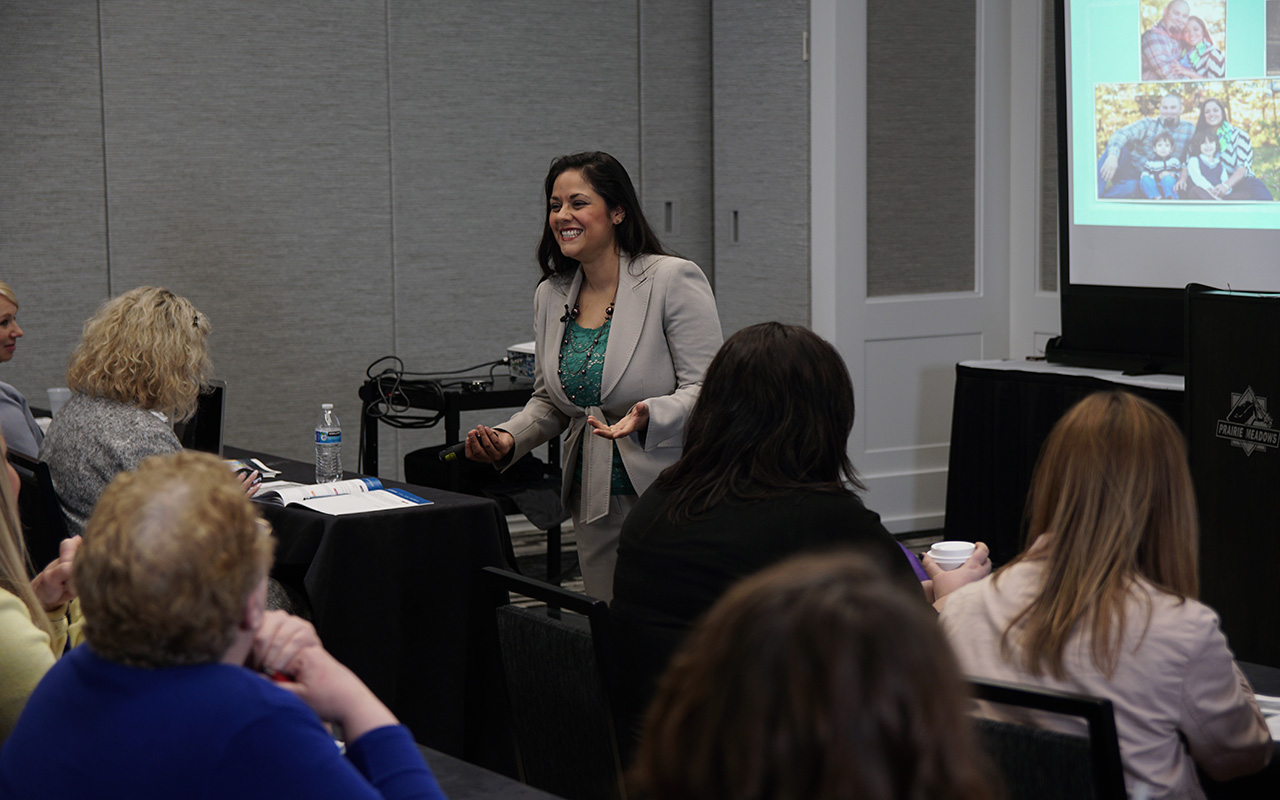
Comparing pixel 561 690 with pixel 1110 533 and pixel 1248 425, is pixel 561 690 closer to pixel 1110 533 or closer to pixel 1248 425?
pixel 1110 533

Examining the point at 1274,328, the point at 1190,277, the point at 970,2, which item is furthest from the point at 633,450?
the point at 970,2

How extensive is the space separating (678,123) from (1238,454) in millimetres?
3401

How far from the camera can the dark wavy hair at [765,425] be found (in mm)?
2012

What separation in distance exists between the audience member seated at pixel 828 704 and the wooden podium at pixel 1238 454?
9.73 ft

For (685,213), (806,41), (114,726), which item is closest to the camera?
(114,726)

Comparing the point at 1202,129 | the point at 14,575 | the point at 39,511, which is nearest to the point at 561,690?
the point at 14,575

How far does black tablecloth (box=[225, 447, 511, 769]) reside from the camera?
9.96 ft

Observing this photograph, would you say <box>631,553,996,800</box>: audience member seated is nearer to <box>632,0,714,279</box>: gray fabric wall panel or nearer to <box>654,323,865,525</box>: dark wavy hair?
<box>654,323,865,525</box>: dark wavy hair

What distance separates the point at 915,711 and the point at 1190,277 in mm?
4506

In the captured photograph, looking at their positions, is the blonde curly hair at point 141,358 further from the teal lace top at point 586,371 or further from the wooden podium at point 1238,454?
the wooden podium at point 1238,454

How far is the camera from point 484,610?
318 cm

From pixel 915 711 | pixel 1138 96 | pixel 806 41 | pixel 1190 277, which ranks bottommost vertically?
pixel 915 711

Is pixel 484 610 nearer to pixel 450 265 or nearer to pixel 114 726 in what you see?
pixel 114 726

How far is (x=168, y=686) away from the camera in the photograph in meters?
1.14
